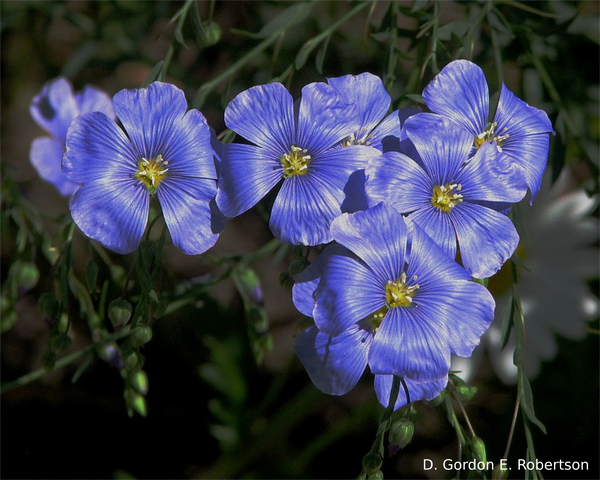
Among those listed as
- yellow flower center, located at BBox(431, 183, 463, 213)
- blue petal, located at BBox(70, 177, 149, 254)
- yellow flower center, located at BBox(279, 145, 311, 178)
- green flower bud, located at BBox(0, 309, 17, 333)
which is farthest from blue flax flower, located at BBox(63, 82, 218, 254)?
green flower bud, located at BBox(0, 309, 17, 333)

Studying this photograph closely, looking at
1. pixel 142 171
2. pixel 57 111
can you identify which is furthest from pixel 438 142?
pixel 57 111

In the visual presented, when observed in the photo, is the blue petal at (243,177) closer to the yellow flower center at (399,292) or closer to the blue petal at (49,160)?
the yellow flower center at (399,292)

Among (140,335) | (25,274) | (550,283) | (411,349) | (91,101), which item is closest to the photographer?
(411,349)

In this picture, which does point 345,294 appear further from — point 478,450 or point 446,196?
point 478,450

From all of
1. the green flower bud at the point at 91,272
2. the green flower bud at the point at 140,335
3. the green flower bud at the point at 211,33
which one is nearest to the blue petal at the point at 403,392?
the green flower bud at the point at 140,335

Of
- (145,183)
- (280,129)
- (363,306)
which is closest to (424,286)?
(363,306)

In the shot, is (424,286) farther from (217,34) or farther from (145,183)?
(217,34)
